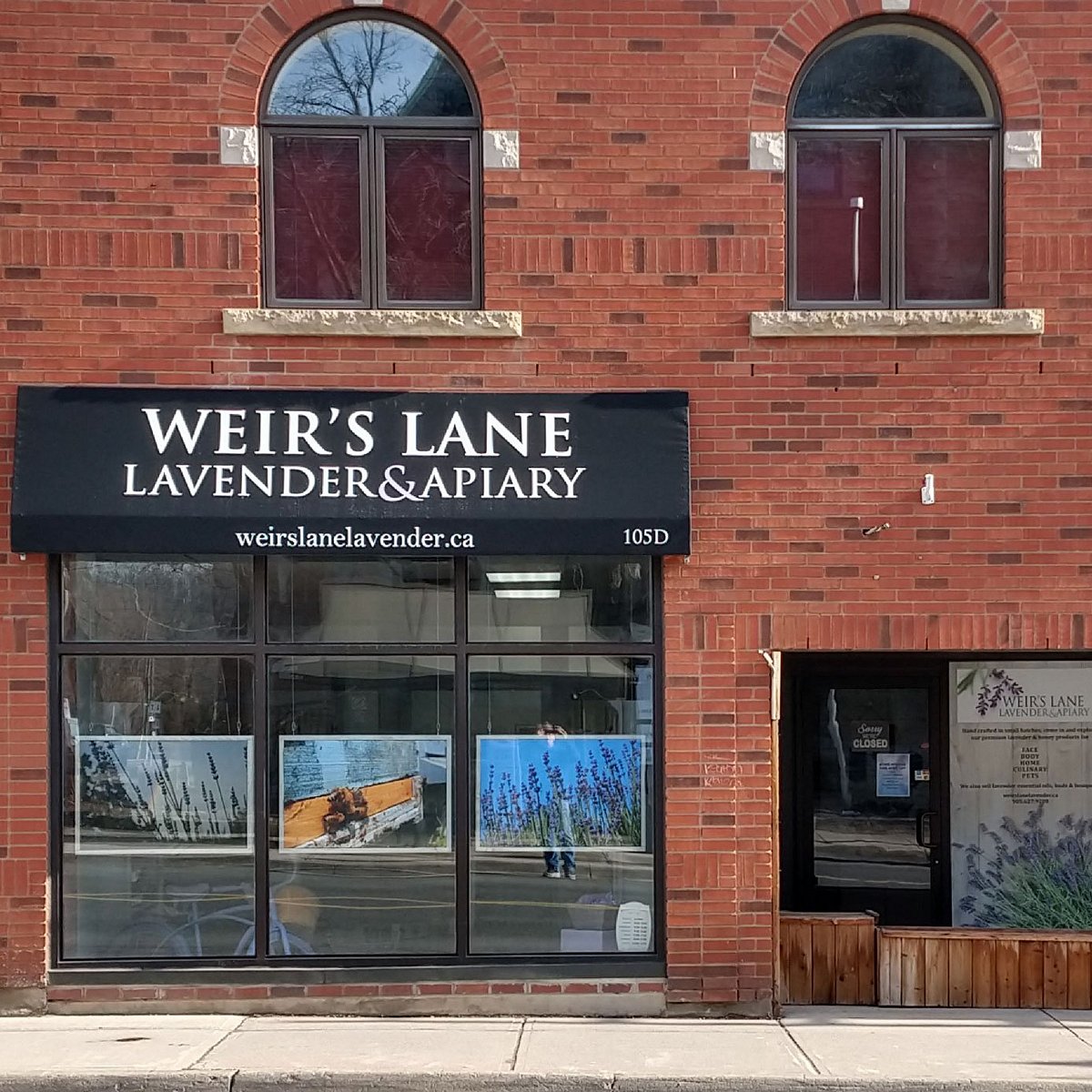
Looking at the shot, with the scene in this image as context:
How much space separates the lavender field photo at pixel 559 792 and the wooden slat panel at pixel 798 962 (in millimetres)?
1148

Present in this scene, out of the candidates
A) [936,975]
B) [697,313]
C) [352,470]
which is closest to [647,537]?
[697,313]

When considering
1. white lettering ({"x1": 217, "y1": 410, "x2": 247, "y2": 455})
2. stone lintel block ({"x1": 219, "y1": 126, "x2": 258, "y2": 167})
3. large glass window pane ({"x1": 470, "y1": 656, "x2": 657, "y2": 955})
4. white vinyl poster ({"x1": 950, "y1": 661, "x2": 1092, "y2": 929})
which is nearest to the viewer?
white lettering ({"x1": 217, "y1": 410, "x2": 247, "y2": 455})

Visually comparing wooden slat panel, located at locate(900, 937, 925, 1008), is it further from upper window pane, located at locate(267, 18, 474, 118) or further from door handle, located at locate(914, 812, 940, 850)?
upper window pane, located at locate(267, 18, 474, 118)

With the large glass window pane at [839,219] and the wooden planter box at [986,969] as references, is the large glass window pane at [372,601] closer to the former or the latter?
the large glass window pane at [839,219]

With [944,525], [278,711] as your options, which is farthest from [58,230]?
[944,525]

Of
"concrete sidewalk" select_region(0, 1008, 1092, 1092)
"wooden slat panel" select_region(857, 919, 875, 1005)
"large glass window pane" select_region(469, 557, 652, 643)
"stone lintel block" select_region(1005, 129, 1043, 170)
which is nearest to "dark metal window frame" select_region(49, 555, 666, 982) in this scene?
"large glass window pane" select_region(469, 557, 652, 643)

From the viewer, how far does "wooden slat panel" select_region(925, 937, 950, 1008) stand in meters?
8.55

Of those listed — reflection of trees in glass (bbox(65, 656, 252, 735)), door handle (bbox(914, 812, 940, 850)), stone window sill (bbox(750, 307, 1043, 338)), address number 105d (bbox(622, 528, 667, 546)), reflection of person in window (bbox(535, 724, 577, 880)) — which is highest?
stone window sill (bbox(750, 307, 1043, 338))

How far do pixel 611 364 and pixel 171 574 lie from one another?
2.95m

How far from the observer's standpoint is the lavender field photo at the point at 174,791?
27.5 feet

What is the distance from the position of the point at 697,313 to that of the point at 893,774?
12.6 ft

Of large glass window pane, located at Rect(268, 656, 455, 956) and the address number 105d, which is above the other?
the address number 105d

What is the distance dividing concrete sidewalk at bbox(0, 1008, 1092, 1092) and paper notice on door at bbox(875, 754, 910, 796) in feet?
6.49

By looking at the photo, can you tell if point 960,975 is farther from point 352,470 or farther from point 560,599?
point 352,470
